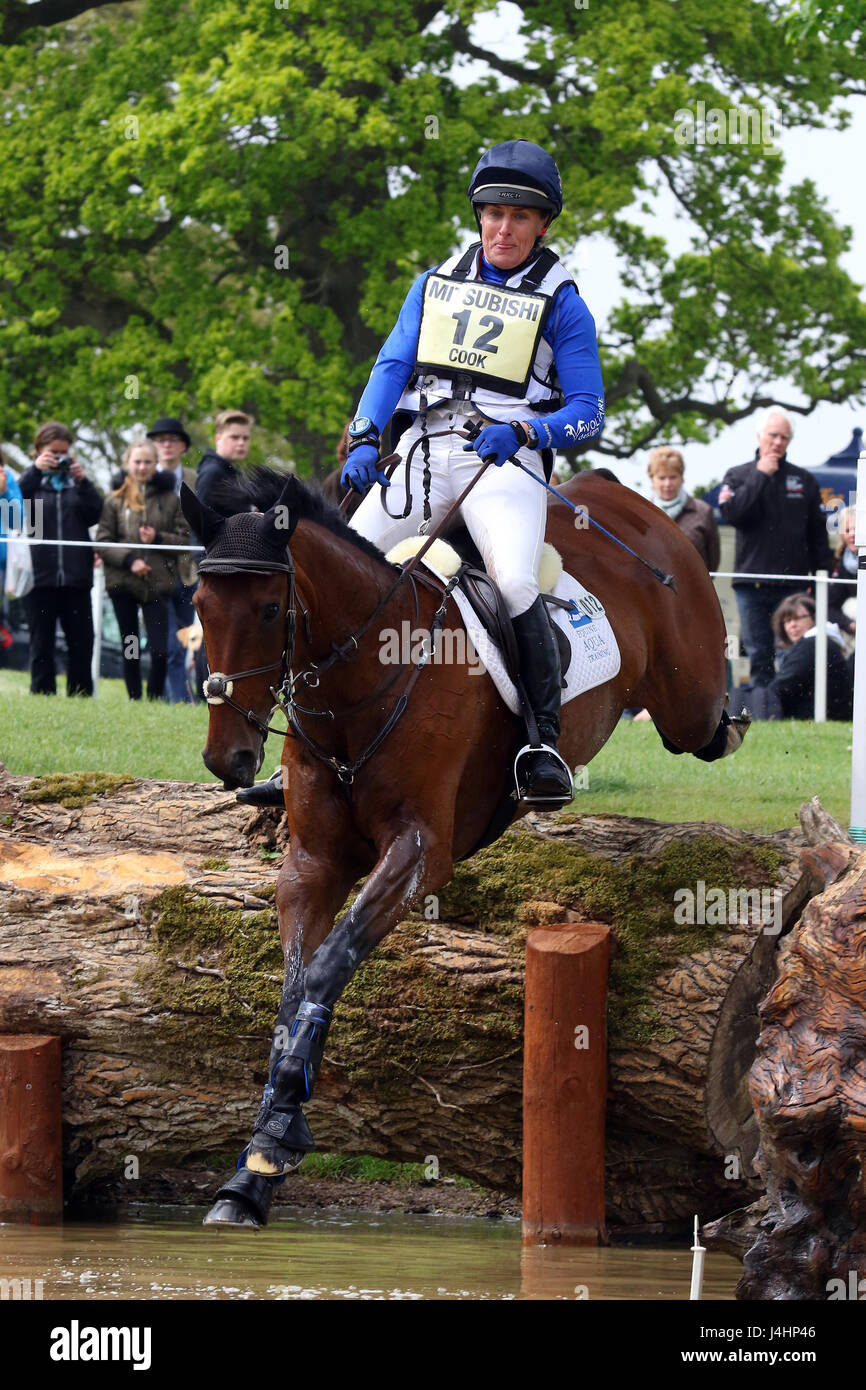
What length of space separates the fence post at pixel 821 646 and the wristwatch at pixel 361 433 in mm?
7222

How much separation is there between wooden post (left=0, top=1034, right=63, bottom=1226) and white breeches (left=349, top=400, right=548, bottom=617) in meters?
2.48

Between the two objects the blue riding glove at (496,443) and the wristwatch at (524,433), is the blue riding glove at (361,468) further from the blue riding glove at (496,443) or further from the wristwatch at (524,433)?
the wristwatch at (524,433)

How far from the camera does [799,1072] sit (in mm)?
5980

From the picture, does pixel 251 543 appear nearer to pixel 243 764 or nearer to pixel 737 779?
pixel 243 764

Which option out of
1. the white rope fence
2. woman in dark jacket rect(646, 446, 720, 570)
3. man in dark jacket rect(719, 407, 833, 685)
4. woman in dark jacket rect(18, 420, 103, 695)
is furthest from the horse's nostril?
man in dark jacket rect(719, 407, 833, 685)

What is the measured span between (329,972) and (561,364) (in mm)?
2662

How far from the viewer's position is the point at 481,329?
6.98 m

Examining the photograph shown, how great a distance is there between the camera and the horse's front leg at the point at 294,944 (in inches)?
215

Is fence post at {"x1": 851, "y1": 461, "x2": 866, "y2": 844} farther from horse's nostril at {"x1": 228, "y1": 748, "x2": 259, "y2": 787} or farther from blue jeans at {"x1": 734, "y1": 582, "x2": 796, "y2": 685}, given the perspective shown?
blue jeans at {"x1": 734, "y1": 582, "x2": 796, "y2": 685}

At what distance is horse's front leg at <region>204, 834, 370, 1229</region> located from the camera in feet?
17.9

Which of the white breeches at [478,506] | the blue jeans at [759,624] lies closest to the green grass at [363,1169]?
the white breeches at [478,506]

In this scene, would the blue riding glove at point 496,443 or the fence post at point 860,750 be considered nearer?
the blue riding glove at point 496,443

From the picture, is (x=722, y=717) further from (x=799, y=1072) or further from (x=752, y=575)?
(x=752, y=575)

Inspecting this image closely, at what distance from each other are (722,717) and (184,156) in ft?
56.7
